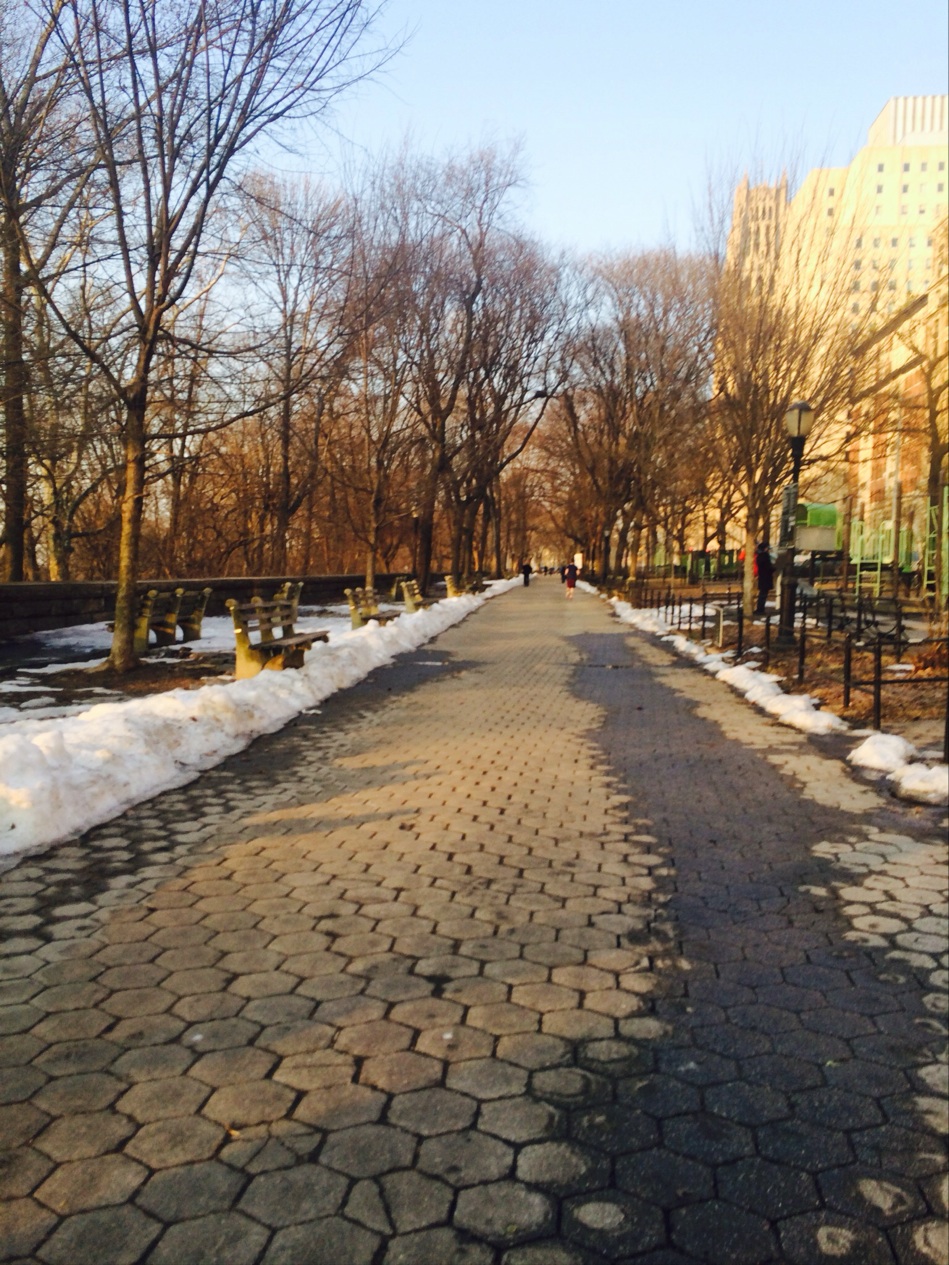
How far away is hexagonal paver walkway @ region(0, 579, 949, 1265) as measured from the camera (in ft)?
7.99

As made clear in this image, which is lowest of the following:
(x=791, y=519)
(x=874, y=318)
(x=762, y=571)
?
(x=762, y=571)

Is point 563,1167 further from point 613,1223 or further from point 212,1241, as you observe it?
point 212,1241

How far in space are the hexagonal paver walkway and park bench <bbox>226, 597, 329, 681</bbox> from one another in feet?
18.4

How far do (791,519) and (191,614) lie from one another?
36.4 feet

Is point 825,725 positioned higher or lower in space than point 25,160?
lower

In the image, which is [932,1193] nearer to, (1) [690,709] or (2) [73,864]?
(2) [73,864]

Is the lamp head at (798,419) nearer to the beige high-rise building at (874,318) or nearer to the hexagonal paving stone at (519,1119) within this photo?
the beige high-rise building at (874,318)

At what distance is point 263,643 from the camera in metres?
12.6

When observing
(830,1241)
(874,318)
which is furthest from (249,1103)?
(874,318)

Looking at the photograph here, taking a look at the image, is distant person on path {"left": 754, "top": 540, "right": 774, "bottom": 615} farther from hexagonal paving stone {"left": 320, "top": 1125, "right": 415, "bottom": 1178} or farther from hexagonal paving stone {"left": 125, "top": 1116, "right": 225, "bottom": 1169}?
hexagonal paving stone {"left": 125, "top": 1116, "right": 225, "bottom": 1169}

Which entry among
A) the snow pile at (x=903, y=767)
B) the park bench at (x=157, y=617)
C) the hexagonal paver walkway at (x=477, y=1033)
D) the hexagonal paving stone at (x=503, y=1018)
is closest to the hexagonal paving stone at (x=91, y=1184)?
the hexagonal paver walkway at (x=477, y=1033)

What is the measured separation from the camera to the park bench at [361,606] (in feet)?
69.6

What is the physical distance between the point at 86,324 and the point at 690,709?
41.3ft

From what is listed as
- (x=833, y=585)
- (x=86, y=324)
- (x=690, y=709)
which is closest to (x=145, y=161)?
(x=86, y=324)
